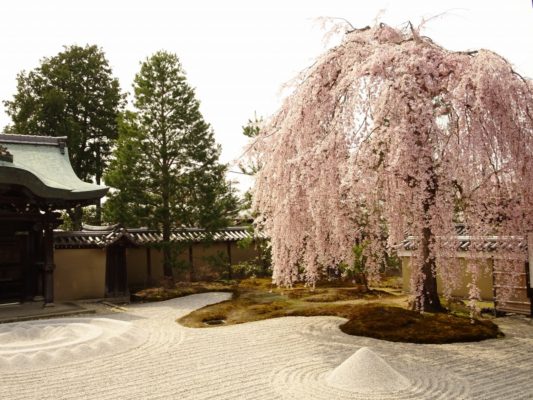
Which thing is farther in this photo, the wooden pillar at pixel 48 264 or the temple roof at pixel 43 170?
the wooden pillar at pixel 48 264

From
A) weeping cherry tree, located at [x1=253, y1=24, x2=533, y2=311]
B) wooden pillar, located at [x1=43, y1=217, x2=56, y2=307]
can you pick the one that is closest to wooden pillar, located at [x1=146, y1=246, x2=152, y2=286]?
wooden pillar, located at [x1=43, y1=217, x2=56, y2=307]

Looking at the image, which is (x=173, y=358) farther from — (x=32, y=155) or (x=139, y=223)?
(x=32, y=155)

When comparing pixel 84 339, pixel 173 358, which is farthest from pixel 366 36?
pixel 84 339

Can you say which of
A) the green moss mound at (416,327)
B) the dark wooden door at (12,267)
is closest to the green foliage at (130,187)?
the dark wooden door at (12,267)

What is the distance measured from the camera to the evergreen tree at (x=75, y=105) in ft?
97.8

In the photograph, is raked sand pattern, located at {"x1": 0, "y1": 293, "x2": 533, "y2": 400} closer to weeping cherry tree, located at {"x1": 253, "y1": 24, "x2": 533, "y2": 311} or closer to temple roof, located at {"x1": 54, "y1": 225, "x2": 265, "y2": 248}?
weeping cherry tree, located at {"x1": 253, "y1": 24, "x2": 533, "y2": 311}

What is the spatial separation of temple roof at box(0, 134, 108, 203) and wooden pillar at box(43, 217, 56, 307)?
1101mm

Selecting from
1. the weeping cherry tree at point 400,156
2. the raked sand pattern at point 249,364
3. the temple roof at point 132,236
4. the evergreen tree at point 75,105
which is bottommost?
the raked sand pattern at point 249,364

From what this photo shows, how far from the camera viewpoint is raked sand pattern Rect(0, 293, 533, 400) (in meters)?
6.41

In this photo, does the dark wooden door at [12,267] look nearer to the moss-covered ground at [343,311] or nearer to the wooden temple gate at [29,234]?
the wooden temple gate at [29,234]

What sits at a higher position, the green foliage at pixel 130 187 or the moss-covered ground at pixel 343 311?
the green foliage at pixel 130 187

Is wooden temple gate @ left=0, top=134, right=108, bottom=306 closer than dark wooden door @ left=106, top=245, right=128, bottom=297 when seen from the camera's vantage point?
Yes

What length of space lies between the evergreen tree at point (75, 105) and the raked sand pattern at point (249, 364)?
21.1 metres

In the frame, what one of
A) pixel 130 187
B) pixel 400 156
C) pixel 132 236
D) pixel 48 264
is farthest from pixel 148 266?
pixel 400 156
